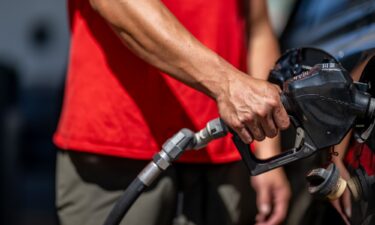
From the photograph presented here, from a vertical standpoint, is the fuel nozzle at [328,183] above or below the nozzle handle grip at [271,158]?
below

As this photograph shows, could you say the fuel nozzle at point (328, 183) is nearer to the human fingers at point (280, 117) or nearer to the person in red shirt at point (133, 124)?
the human fingers at point (280, 117)

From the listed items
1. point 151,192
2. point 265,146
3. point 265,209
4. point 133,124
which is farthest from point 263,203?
point 133,124

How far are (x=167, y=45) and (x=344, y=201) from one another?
576 mm

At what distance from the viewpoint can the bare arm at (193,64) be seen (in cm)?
195

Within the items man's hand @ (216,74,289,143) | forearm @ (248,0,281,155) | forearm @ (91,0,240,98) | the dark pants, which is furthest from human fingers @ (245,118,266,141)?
forearm @ (248,0,281,155)

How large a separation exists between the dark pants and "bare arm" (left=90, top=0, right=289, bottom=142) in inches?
16.6

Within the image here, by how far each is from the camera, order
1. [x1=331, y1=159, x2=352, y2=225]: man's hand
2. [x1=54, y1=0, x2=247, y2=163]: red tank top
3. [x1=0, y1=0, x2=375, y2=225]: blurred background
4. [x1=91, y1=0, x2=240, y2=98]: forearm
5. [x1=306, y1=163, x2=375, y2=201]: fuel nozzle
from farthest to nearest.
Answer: [x1=0, y1=0, x2=375, y2=225]: blurred background
[x1=54, y1=0, x2=247, y2=163]: red tank top
[x1=91, y1=0, x2=240, y2=98]: forearm
[x1=331, y1=159, x2=352, y2=225]: man's hand
[x1=306, y1=163, x2=375, y2=201]: fuel nozzle

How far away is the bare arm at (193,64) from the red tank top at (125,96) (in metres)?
0.21

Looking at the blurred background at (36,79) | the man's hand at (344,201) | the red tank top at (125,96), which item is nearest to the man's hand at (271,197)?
the red tank top at (125,96)

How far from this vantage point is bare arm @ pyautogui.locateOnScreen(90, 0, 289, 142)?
195cm

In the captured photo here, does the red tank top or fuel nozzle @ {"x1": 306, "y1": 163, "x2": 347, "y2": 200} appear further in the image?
the red tank top

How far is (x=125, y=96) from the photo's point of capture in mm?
2420

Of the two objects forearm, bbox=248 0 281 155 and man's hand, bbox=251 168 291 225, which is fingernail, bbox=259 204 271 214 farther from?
forearm, bbox=248 0 281 155

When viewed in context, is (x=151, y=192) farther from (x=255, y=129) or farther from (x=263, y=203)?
(x=255, y=129)
